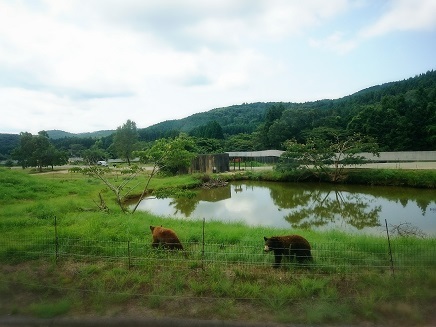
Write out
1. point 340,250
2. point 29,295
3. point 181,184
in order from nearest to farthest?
point 29,295
point 340,250
point 181,184

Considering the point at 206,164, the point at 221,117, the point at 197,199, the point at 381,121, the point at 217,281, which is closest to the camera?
the point at 217,281

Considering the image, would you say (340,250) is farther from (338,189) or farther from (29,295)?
(338,189)

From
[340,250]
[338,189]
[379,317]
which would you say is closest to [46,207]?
[340,250]

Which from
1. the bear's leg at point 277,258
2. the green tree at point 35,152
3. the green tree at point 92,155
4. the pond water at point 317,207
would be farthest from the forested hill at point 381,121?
the bear's leg at point 277,258

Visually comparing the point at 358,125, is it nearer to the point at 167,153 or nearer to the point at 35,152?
the point at 167,153

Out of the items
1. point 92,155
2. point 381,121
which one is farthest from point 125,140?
point 381,121

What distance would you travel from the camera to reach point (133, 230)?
9.49m

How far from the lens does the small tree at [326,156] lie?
23391 mm

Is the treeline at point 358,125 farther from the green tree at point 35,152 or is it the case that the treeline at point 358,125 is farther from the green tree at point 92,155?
→ the green tree at point 35,152

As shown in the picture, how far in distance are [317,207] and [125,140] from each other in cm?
3603

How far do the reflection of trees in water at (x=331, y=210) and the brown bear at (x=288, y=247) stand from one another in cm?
590

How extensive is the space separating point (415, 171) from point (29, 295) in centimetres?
2263

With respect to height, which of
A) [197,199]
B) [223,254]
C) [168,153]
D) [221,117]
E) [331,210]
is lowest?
[331,210]

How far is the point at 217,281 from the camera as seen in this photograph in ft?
18.7
